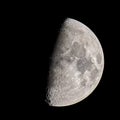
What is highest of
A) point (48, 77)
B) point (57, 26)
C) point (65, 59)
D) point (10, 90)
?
point (57, 26)

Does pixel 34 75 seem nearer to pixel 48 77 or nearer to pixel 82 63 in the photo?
pixel 48 77

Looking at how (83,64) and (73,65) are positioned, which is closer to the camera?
(73,65)

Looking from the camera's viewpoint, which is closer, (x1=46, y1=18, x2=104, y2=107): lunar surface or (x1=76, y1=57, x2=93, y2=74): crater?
(x1=46, y1=18, x2=104, y2=107): lunar surface

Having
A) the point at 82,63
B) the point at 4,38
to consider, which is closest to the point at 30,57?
the point at 4,38

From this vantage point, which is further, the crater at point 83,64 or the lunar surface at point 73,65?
→ the crater at point 83,64

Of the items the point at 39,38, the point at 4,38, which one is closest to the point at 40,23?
the point at 39,38

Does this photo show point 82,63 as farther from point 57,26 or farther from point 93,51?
point 57,26

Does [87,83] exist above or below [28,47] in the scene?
below

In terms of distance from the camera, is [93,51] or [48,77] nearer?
[48,77]
